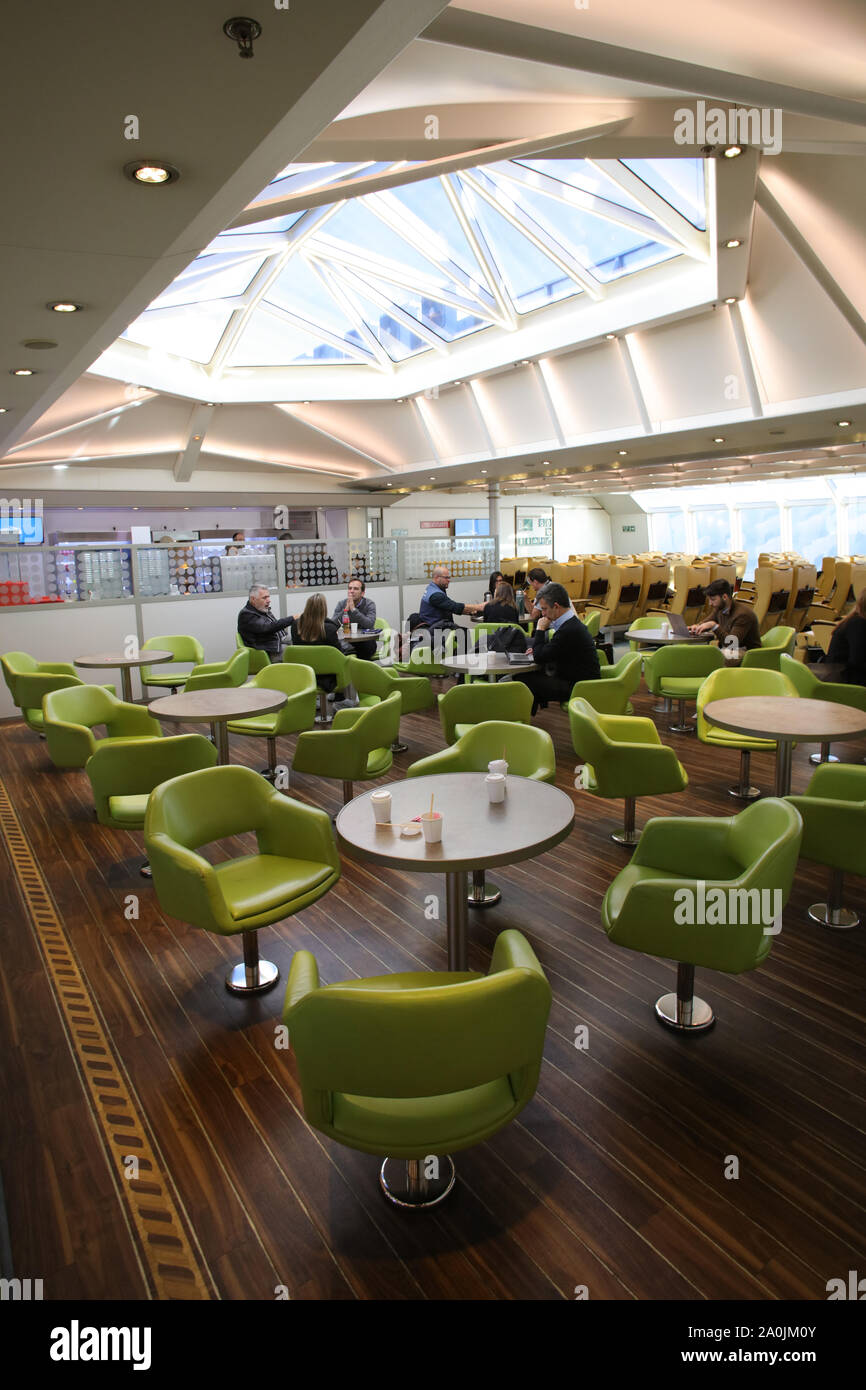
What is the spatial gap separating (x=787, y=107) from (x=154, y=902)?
495 centimetres

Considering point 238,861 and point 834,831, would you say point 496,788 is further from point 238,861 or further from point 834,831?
Result: point 834,831

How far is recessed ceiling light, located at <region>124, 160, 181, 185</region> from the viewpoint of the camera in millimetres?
2359

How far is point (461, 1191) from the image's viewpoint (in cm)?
221

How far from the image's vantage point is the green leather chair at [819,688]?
16.3ft

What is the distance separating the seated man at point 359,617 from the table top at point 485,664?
64.1 inches

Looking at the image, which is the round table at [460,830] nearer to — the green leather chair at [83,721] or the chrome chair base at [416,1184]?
the chrome chair base at [416,1184]

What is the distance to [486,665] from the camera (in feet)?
19.8

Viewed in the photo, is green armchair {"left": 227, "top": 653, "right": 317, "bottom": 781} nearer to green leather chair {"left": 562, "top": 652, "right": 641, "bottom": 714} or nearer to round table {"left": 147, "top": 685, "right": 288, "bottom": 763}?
round table {"left": 147, "top": 685, "right": 288, "bottom": 763}

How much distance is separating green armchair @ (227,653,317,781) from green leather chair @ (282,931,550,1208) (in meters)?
3.75

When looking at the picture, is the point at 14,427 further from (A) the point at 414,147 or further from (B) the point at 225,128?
(B) the point at 225,128

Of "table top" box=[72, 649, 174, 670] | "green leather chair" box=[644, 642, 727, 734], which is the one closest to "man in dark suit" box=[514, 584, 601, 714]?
"green leather chair" box=[644, 642, 727, 734]

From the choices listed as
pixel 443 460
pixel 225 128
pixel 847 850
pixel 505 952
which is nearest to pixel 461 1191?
pixel 505 952

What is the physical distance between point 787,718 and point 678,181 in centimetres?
568

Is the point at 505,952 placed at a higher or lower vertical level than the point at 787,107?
lower
